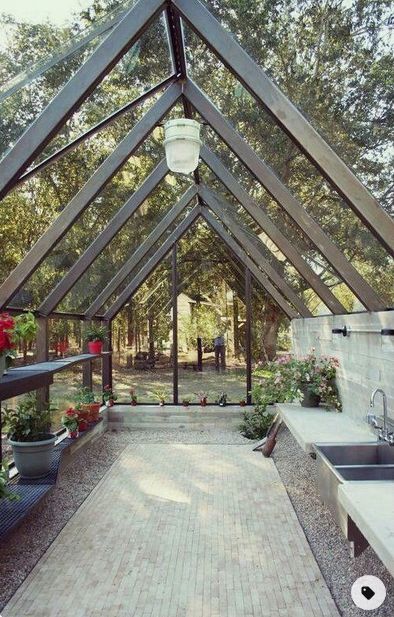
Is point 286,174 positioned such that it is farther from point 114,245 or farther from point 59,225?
point 114,245

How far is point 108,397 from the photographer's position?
802cm

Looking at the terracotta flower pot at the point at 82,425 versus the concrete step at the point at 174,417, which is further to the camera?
the concrete step at the point at 174,417

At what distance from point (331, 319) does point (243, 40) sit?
128 inches

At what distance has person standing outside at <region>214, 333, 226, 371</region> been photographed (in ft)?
26.1

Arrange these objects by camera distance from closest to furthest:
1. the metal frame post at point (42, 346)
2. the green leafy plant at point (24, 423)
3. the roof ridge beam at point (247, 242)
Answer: the green leafy plant at point (24, 423)
the metal frame post at point (42, 346)
the roof ridge beam at point (247, 242)

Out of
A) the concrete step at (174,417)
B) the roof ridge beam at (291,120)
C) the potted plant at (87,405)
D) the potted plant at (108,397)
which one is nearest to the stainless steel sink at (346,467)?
the roof ridge beam at (291,120)

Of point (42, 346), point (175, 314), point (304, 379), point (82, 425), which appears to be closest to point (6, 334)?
point (42, 346)

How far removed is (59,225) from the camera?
14.3 ft

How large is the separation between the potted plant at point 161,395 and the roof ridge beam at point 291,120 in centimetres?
574

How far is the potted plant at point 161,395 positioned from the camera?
8.05 meters

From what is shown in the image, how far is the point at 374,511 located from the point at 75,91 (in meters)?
2.64

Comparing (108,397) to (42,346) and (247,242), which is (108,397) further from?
(247,242)

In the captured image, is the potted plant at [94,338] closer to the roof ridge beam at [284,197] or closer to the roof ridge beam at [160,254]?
the roof ridge beam at [160,254]

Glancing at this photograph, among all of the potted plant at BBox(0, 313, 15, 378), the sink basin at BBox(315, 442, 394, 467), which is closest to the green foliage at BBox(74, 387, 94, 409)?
the potted plant at BBox(0, 313, 15, 378)
